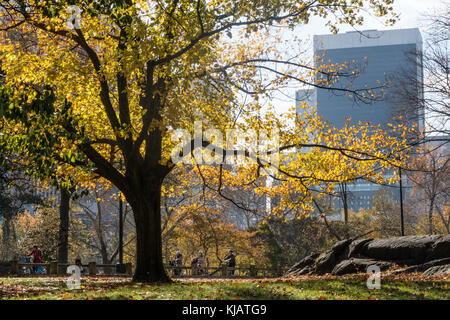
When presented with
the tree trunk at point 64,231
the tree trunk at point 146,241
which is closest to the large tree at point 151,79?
the tree trunk at point 146,241

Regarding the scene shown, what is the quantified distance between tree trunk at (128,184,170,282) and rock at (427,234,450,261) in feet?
33.8

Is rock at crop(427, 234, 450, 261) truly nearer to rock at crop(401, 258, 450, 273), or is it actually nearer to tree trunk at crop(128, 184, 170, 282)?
rock at crop(401, 258, 450, 273)

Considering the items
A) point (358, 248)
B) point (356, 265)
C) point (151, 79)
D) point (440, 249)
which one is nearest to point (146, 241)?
point (151, 79)

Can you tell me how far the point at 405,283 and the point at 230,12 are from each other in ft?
28.6

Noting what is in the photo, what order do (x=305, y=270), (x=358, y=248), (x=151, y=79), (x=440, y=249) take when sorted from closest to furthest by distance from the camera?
(x=151, y=79)
(x=440, y=249)
(x=358, y=248)
(x=305, y=270)

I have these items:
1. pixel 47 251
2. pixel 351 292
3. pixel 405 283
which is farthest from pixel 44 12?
pixel 47 251

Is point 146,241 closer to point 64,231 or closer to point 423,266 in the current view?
point 423,266

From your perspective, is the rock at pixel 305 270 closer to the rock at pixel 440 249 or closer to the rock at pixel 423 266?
the rock at pixel 423 266

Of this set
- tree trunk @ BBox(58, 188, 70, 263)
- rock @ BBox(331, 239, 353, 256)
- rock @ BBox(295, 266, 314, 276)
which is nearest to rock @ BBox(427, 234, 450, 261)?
rock @ BBox(331, 239, 353, 256)

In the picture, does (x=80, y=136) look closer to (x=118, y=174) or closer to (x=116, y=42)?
(x=118, y=174)

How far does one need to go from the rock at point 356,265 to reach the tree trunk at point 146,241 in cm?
823

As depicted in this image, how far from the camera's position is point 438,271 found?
1647cm

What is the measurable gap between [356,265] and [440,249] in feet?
10.7

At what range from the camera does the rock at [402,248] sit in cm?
1947
